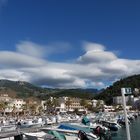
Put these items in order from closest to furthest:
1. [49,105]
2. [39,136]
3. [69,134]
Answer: [39,136] → [69,134] → [49,105]

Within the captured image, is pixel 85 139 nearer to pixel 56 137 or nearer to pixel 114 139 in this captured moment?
pixel 56 137

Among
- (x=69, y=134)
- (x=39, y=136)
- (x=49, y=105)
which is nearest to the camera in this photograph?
(x=39, y=136)

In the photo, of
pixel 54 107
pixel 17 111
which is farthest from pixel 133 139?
pixel 54 107

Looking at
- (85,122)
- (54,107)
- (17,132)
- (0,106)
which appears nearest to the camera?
(17,132)

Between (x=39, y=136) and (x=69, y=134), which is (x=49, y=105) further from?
(x=39, y=136)

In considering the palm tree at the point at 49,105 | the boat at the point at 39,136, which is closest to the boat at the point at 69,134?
the boat at the point at 39,136

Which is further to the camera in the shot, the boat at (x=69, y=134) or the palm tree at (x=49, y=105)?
the palm tree at (x=49, y=105)

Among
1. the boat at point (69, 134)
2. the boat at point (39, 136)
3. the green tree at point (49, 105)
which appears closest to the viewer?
the boat at point (39, 136)

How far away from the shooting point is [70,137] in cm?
3775

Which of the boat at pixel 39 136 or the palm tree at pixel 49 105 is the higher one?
the palm tree at pixel 49 105

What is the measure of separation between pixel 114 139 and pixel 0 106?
314 ft

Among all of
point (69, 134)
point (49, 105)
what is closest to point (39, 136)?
point (69, 134)

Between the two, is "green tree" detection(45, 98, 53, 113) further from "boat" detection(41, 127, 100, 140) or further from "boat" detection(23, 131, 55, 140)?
"boat" detection(23, 131, 55, 140)

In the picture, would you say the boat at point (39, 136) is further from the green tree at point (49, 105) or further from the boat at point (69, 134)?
the green tree at point (49, 105)
